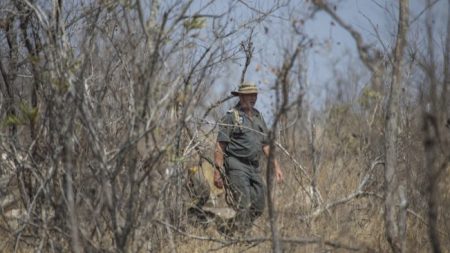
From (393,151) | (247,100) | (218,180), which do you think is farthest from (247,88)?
(393,151)

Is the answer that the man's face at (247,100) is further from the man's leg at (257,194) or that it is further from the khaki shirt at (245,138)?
the man's leg at (257,194)

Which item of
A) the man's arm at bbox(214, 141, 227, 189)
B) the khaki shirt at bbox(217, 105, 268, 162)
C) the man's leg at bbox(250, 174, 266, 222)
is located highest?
the khaki shirt at bbox(217, 105, 268, 162)

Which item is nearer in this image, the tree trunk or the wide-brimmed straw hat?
the tree trunk

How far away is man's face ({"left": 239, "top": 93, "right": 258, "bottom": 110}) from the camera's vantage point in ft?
24.6

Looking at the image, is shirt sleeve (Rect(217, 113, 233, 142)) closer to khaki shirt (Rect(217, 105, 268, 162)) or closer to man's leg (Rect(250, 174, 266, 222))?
khaki shirt (Rect(217, 105, 268, 162))

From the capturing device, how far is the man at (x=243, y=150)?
745 centimetres

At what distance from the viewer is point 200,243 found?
247 inches

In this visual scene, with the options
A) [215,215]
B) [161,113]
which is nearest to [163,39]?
[161,113]

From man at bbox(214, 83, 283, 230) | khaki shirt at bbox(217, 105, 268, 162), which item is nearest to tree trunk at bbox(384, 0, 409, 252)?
man at bbox(214, 83, 283, 230)

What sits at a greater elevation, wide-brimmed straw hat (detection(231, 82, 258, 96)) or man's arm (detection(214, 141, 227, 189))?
wide-brimmed straw hat (detection(231, 82, 258, 96))

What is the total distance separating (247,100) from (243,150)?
575mm

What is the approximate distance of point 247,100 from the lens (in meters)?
7.53

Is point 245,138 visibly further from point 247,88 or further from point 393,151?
point 393,151

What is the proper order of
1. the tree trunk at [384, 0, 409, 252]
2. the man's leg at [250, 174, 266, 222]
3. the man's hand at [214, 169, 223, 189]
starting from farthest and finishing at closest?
1. the man's hand at [214, 169, 223, 189]
2. the man's leg at [250, 174, 266, 222]
3. the tree trunk at [384, 0, 409, 252]
